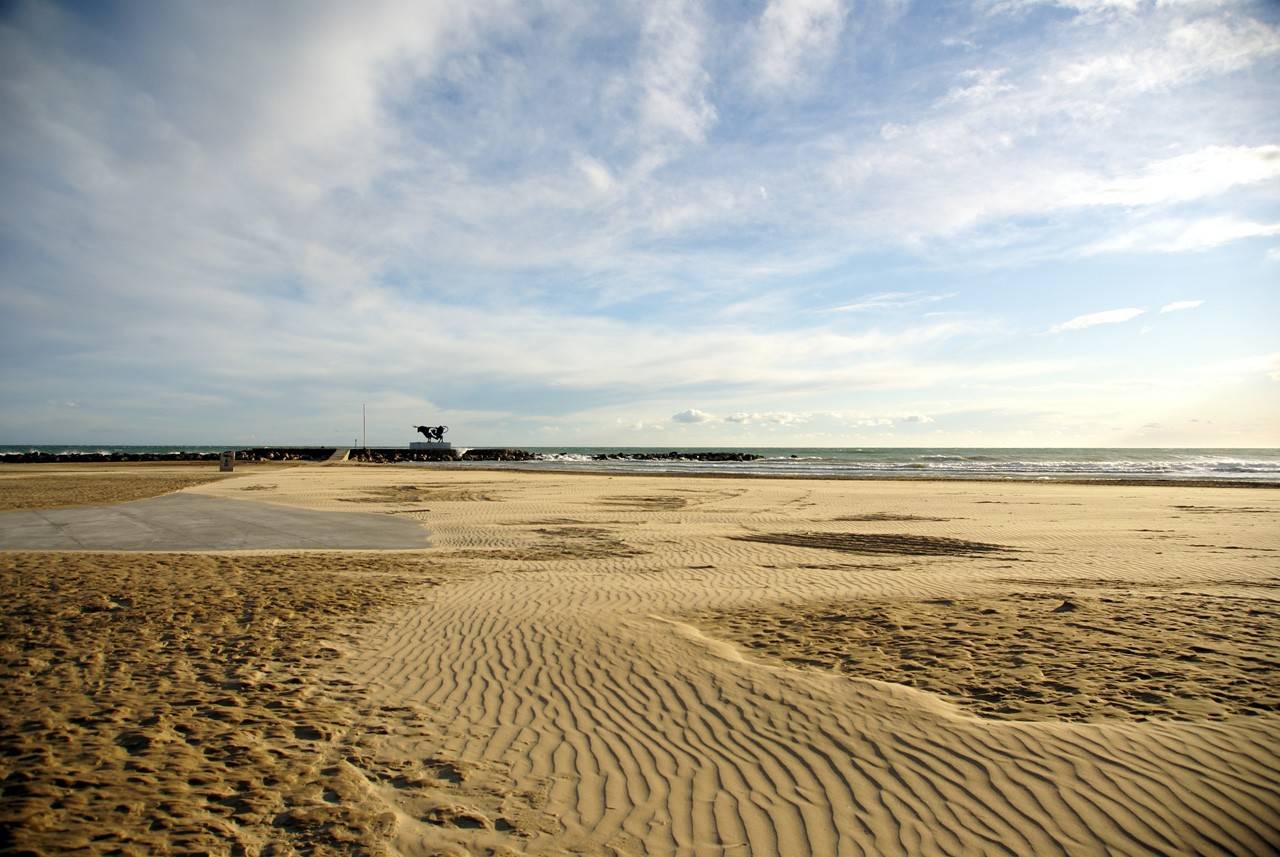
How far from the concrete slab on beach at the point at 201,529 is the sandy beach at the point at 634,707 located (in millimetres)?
1785

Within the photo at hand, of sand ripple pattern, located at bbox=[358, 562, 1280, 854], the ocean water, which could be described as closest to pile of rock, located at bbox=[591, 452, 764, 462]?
the ocean water

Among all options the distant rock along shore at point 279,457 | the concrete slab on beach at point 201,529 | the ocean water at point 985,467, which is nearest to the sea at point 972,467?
the ocean water at point 985,467

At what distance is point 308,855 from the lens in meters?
3.67

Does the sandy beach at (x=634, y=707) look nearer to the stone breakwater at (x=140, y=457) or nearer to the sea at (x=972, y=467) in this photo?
the sea at (x=972, y=467)

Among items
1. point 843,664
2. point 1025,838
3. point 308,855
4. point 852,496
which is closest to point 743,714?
point 843,664

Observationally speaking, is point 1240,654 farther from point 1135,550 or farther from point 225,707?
point 225,707

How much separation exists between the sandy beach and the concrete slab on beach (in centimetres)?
179

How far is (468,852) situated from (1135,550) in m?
15.7

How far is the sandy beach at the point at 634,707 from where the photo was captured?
401 cm

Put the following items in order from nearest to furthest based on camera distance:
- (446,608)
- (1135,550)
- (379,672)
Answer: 1. (379,672)
2. (446,608)
3. (1135,550)

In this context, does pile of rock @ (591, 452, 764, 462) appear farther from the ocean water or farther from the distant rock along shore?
the ocean water

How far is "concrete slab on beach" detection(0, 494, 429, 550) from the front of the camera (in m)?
14.4

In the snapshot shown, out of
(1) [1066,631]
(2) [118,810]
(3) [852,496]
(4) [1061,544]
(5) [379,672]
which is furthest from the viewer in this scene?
(3) [852,496]

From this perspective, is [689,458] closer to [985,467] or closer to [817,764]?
[985,467]
